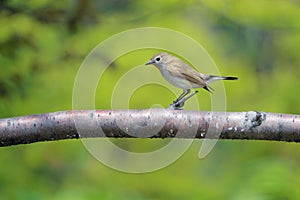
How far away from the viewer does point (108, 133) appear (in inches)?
64.3

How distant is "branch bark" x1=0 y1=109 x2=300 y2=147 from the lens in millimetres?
1624

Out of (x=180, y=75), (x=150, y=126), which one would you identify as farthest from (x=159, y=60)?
(x=150, y=126)

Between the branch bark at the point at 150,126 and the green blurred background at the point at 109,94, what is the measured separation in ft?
2.37

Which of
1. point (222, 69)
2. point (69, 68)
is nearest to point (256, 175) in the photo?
point (222, 69)

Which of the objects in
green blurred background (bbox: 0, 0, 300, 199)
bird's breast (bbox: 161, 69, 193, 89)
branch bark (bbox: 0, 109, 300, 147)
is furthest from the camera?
green blurred background (bbox: 0, 0, 300, 199)

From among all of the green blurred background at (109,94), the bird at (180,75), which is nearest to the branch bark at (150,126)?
the bird at (180,75)

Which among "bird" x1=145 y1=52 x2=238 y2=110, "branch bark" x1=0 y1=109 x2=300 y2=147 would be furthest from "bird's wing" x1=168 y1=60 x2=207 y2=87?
"branch bark" x1=0 y1=109 x2=300 y2=147

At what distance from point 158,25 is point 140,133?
135cm

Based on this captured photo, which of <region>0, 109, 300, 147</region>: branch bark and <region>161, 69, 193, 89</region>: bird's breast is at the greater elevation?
<region>161, 69, 193, 89</region>: bird's breast

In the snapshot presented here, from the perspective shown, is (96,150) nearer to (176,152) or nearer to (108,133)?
(176,152)

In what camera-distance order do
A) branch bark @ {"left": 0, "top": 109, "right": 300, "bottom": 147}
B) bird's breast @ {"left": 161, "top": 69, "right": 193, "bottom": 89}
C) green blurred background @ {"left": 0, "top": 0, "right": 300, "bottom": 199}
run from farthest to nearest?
green blurred background @ {"left": 0, "top": 0, "right": 300, "bottom": 199}
bird's breast @ {"left": 161, "top": 69, "right": 193, "bottom": 89}
branch bark @ {"left": 0, "top": 109, "right": 300, "bottom": 147}

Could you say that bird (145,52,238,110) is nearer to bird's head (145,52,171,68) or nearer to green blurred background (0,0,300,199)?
bird's head (145,52,171,68)

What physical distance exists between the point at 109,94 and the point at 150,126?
1.10 metres

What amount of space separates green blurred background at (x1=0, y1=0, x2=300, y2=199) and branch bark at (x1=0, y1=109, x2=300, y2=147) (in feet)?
2.37
